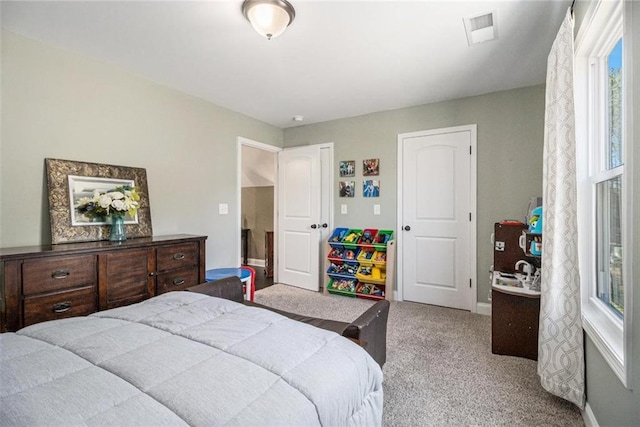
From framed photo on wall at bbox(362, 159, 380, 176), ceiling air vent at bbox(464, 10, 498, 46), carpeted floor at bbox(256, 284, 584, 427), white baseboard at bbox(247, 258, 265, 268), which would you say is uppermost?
ceiling air vent at bbox(464, 10, 498, 46)

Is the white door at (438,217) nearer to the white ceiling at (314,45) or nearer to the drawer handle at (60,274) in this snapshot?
the white ceiling at (314,45)

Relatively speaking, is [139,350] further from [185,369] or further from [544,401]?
[544,401]

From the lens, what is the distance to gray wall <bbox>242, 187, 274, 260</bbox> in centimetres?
607

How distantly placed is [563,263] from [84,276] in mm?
3046

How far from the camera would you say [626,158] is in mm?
1146

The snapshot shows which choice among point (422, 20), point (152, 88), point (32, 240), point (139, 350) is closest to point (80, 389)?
point (139, 350)

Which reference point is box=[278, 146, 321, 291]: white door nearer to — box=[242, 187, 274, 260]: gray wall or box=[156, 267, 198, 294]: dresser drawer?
box=[242, 187, 274, 260]: gray wall

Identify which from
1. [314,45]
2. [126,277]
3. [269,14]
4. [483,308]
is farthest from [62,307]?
[483,308]

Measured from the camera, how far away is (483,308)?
129 inches

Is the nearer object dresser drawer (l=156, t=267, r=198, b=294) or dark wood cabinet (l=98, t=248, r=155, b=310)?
dark wood cabinet (l=98, t=248, r=155, b=310)

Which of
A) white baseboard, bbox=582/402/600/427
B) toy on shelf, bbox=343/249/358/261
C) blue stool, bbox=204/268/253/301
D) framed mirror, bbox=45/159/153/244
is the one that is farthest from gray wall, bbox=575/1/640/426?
framed mirror, bbox=45/159/153/244

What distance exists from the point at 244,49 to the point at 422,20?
4.41 ft

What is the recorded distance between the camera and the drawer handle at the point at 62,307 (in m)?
1.92

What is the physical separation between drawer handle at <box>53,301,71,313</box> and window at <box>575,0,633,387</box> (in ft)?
9.88
